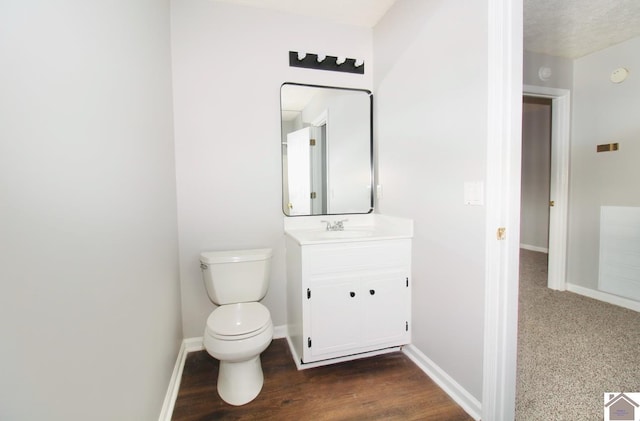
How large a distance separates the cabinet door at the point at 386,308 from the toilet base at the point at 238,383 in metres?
0.73

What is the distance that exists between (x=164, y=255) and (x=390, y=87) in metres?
1.94

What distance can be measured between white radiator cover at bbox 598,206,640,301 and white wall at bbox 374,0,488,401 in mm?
2369

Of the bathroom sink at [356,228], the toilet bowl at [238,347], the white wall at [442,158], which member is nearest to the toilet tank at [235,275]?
the toilet bowl at [238,347]

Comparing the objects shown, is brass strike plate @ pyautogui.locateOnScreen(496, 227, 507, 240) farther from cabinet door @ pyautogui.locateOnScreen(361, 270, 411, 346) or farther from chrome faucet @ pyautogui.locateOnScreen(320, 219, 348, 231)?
chrome faucet @ pyautogui.locateOnScreen(320, 219, 348, 231)

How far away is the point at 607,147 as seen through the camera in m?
2.80

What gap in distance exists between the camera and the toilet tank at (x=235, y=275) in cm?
190

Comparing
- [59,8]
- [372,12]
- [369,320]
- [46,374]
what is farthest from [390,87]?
[46,374]

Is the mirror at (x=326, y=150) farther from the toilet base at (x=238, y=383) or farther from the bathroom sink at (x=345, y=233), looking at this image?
the toilet base at (x=238, y=383)

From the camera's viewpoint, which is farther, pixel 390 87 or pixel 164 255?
pixel 390 87

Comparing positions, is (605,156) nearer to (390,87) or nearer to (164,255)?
(390,87)

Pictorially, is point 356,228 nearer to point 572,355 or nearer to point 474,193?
point 474,193

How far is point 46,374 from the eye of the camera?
1.97ft

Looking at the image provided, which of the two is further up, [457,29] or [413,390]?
[457,29]

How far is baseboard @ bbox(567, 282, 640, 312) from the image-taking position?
8.82 feet
